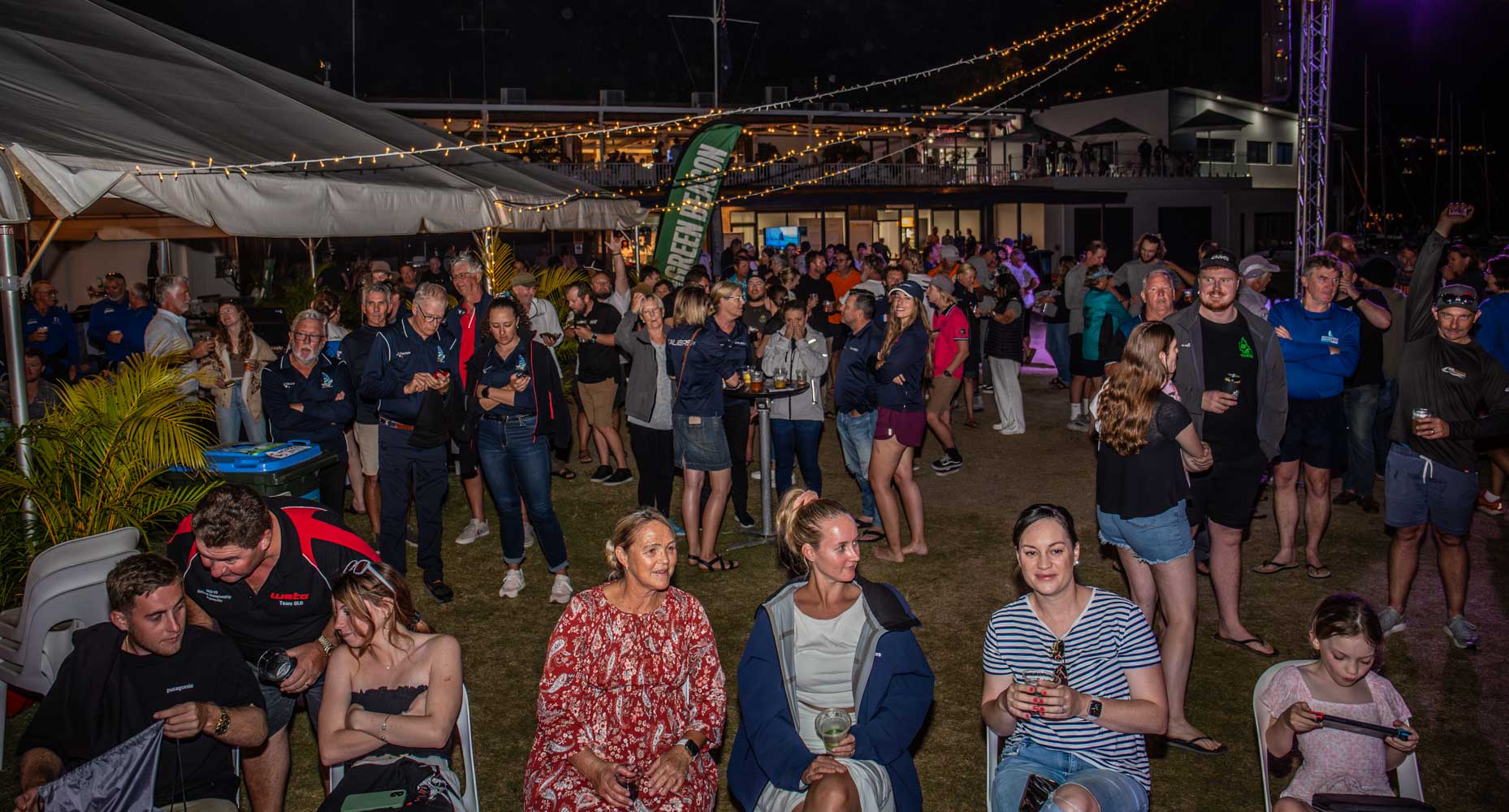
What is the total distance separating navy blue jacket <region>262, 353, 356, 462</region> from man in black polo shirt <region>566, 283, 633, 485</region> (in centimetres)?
260

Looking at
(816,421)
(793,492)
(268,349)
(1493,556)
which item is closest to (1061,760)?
(793,492)

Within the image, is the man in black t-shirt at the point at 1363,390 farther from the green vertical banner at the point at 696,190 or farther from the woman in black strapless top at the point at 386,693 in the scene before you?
the green vertical banner at the point at 696,190

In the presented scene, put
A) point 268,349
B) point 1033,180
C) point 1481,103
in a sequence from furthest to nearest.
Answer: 1. point 1481,103
2. point 1033,180
3. point 268,349

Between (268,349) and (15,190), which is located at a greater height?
(15,190)

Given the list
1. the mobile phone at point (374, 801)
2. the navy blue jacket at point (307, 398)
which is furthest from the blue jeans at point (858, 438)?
the mobile phone at point (374, 801)

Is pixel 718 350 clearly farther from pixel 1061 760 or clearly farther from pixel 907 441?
pixel 1061 760

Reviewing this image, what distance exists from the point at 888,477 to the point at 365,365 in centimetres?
327

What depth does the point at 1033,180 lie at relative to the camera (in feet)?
129

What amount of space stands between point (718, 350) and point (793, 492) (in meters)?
2.86

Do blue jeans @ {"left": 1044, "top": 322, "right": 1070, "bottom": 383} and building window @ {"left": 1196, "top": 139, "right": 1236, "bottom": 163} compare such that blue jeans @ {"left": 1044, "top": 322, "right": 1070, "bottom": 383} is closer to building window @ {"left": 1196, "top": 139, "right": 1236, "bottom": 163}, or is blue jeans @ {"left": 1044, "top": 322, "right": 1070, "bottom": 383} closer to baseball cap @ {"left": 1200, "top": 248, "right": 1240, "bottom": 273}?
baseball cap @ {"left": 1200, "top": 248, "right": 1240, "bottom": 273}

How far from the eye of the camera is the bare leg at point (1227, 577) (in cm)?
508

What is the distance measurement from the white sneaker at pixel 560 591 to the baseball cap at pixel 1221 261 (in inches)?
152

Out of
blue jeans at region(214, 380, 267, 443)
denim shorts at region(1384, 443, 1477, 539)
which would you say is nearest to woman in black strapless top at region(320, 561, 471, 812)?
denim shorts at region(1384, 443, 1477, 539)

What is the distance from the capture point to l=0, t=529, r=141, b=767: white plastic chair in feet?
13.7
